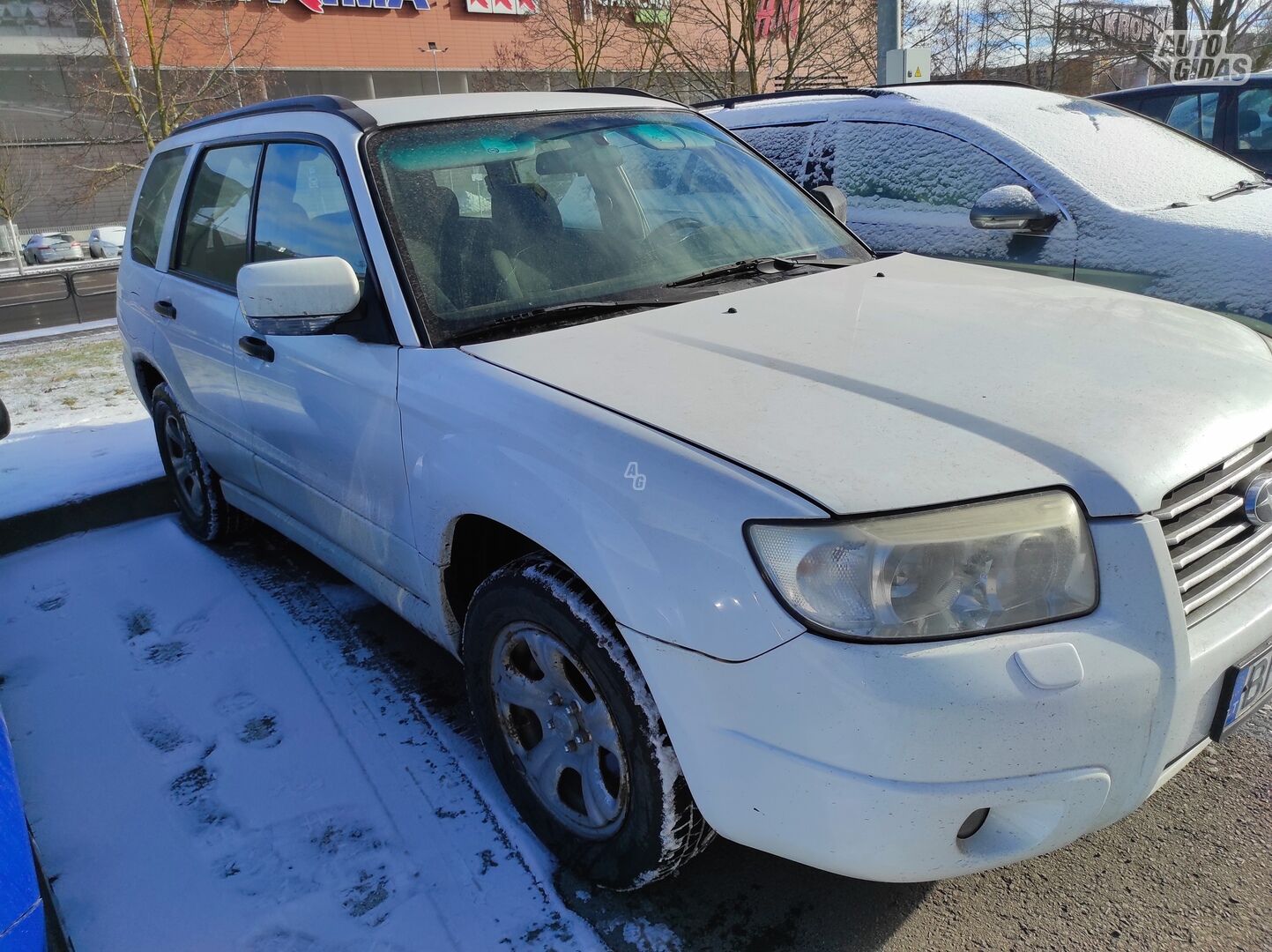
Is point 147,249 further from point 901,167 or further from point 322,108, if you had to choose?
point 901,167

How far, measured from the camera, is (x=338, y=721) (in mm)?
2855

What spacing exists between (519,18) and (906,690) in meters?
39.7

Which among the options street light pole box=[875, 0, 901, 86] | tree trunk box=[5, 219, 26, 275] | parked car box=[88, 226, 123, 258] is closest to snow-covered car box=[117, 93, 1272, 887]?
street light pole box=[875, 0, 901, 86]

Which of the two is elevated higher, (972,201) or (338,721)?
(972,201)

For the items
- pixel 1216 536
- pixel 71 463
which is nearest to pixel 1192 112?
pixel 1216 536

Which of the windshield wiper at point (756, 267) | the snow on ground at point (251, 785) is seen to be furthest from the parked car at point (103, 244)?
the windshield wiper at point (756, 267)

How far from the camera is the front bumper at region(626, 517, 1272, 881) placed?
1533mm

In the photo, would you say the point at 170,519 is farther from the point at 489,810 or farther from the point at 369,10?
the point at 369,10

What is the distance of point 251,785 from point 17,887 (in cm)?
106

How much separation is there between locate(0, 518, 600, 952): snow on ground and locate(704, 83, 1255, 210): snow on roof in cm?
336

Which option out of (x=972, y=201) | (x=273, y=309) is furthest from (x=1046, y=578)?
(x=972, y=201)

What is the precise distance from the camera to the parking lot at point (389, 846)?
2.06 meters

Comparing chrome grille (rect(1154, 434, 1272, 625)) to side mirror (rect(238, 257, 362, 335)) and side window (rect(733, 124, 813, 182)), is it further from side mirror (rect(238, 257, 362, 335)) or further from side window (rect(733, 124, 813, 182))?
side window (rect(733, 124, 813, 182))

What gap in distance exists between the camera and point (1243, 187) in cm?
439
